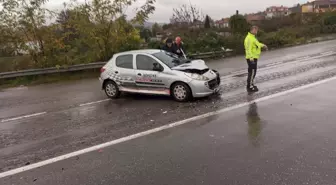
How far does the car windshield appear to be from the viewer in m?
9.08

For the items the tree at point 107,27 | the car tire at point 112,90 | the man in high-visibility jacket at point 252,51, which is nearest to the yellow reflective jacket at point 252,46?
the man in high-visibility jacket at point 252,51

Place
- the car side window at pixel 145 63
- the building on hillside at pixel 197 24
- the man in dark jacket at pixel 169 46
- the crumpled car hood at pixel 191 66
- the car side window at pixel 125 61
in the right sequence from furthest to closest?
the building on hillside at pixel 197 24
the man in dark jacket at pixel 169 46
the car side window at pixel 125 61
the car side window at pixel 145 63
the crumpled car hood at pixel 191 66

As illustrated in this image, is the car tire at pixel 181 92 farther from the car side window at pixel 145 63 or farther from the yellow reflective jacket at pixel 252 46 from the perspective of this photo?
the yellow reflective jacket at pixel 252 46

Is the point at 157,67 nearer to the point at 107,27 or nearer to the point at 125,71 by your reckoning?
the point at 125,71

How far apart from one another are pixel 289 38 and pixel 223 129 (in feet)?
75.8

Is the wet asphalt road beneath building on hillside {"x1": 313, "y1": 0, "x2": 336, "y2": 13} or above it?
beneath

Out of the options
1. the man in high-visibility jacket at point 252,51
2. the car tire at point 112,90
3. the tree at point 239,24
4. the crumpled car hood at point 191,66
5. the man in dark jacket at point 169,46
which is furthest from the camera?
the tree at point 239,24

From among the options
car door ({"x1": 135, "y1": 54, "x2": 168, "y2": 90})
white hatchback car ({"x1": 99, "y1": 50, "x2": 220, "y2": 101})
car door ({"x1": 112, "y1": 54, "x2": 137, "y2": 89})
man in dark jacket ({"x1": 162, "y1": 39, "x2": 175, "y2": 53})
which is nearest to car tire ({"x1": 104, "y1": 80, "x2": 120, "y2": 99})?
white hatchback car ({"x1": 99, "y1": 50, "x2": 220, "y2": 101})

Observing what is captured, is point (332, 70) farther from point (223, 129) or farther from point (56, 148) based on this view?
point (56, 148)

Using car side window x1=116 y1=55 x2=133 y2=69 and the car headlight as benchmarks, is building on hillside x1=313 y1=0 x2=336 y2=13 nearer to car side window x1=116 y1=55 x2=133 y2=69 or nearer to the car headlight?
the car headlight

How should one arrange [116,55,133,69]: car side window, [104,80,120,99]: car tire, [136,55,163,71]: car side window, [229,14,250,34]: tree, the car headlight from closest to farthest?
1. the car headlight
2. [136,55,163,71]: car side window
3. [116,55,133,69]: car side window
4. [104,80,120,99]: car tire
5. [229,14,250,34]: tree

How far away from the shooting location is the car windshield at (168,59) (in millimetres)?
9082

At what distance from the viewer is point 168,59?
30.6ft

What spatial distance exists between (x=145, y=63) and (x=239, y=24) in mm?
18039
